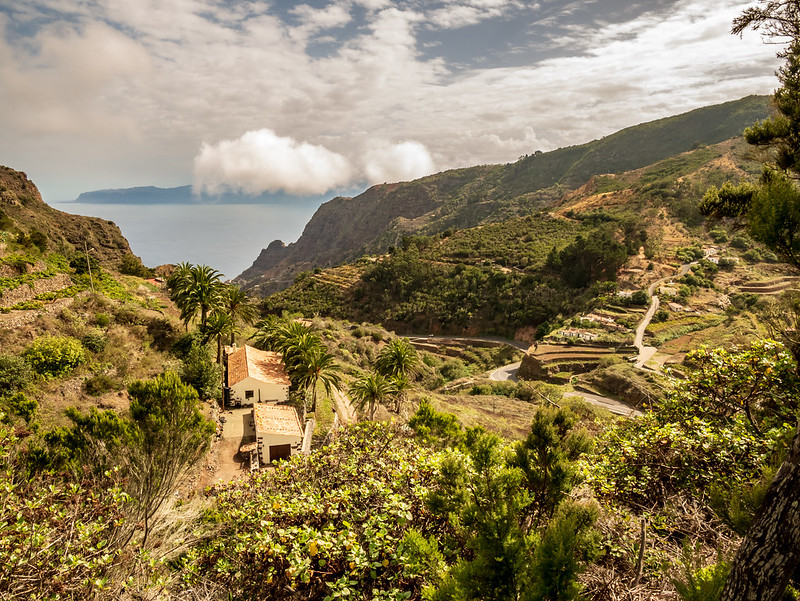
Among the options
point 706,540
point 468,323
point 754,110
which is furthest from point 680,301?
point 754,110

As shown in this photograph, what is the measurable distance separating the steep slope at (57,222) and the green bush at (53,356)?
4352 cm

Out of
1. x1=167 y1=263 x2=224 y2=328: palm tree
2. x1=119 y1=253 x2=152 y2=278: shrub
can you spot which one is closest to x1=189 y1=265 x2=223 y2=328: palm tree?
x1=167 y1=263 x2=224 y2=328: palm tree

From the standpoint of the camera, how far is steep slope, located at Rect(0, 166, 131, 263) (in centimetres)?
5567

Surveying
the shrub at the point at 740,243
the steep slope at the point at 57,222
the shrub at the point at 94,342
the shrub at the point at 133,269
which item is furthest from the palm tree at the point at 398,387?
the shrub at the point at 740,243

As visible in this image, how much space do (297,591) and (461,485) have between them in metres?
3.11

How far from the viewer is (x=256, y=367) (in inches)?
1040

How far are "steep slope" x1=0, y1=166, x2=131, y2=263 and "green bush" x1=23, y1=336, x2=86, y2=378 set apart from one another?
4352cm

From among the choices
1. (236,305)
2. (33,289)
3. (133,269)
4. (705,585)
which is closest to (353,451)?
(705,585)

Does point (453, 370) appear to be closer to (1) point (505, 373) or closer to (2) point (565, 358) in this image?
(1) point (505, 373)

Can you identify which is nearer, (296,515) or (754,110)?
(296,515)

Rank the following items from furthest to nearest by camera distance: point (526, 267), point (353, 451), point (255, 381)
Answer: point (526, 267), point (255, 381), point (353, 451)

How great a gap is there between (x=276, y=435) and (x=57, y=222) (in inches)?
2568

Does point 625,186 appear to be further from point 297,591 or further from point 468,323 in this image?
point 297,591

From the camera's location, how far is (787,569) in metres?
3.43
